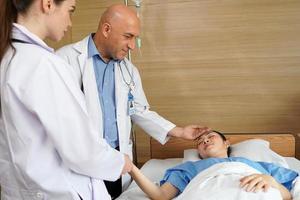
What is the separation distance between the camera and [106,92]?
201 centimetres

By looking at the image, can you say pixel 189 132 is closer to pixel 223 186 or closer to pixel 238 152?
pixel 238 152

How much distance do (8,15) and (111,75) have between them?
1046 millimetres

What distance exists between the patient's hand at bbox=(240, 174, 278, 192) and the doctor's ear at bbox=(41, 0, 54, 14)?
107cm

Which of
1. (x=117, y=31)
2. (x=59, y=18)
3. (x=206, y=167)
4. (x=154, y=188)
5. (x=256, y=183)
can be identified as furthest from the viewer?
(x=117, y=31)

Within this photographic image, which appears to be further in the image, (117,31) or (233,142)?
(233,142)

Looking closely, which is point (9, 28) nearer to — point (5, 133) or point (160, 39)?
point (5, 133)

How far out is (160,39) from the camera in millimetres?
2723

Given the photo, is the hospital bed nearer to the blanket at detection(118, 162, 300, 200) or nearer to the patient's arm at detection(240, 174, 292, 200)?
the blanket at detection(118, 162, 300, 200)

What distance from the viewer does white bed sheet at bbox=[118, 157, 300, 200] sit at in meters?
1.83

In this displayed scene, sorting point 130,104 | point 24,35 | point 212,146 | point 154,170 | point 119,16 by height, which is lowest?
point 154,170

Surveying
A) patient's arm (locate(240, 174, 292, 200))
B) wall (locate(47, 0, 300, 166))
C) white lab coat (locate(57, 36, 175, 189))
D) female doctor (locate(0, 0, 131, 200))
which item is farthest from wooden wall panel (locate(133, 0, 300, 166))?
female doctor (locate(0, 0, 131, 200))

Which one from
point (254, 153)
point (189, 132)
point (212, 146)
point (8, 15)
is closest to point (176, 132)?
point (189, 132)

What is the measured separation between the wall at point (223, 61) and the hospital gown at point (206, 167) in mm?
867

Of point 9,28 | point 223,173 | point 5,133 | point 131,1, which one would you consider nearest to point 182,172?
point 223,173
